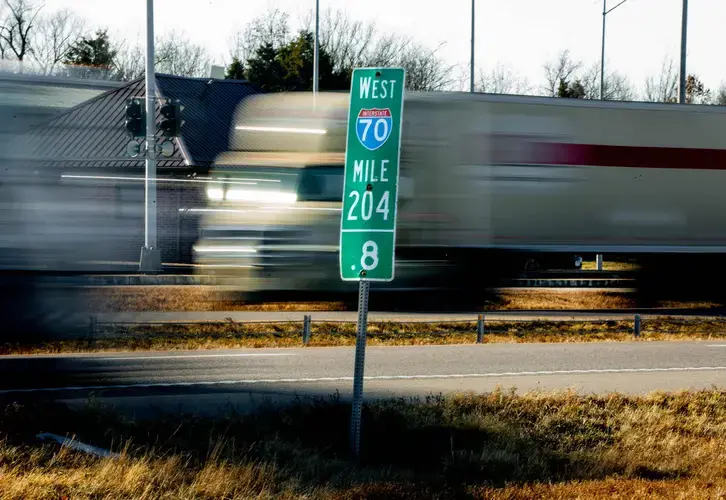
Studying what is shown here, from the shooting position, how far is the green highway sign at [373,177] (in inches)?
285

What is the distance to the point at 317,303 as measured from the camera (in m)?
21.3

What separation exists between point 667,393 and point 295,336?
7.46 m

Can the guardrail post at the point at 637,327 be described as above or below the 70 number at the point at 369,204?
below

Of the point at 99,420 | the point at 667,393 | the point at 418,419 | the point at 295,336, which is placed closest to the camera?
the point at 99,420

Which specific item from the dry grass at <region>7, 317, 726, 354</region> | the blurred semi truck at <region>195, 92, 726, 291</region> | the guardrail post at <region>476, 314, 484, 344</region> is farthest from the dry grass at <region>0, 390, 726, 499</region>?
the blurred semi truck at <region>195, 92, 726, 291</region>

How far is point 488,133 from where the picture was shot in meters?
19.1

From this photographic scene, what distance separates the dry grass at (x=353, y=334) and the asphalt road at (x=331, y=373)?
81cm

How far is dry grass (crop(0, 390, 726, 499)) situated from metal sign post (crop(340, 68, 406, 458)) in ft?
5.38

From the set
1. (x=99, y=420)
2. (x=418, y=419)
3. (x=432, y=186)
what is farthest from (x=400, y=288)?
(x=99, y=420)

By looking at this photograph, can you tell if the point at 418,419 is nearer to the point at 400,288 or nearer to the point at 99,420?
the point at 99,420

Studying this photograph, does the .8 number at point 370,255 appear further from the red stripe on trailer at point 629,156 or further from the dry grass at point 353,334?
the red stripe on trailer at point 629,156

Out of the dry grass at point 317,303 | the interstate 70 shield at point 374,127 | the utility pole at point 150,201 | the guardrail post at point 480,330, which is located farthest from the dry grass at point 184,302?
the interstate 70 shield at point 374,127

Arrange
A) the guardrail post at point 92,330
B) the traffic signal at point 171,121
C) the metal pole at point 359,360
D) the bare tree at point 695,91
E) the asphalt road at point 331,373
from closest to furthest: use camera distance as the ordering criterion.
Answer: the metal pole at point 359,360 < the asphalt road at point 331,373 < the guardrail post at point 92,330 < the traffic signal at point 171,121 < the bare tree at point 695,91

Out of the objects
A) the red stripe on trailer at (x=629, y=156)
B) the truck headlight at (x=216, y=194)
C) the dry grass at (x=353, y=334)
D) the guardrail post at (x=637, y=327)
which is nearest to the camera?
the dry grass at (x=353, y=334)
